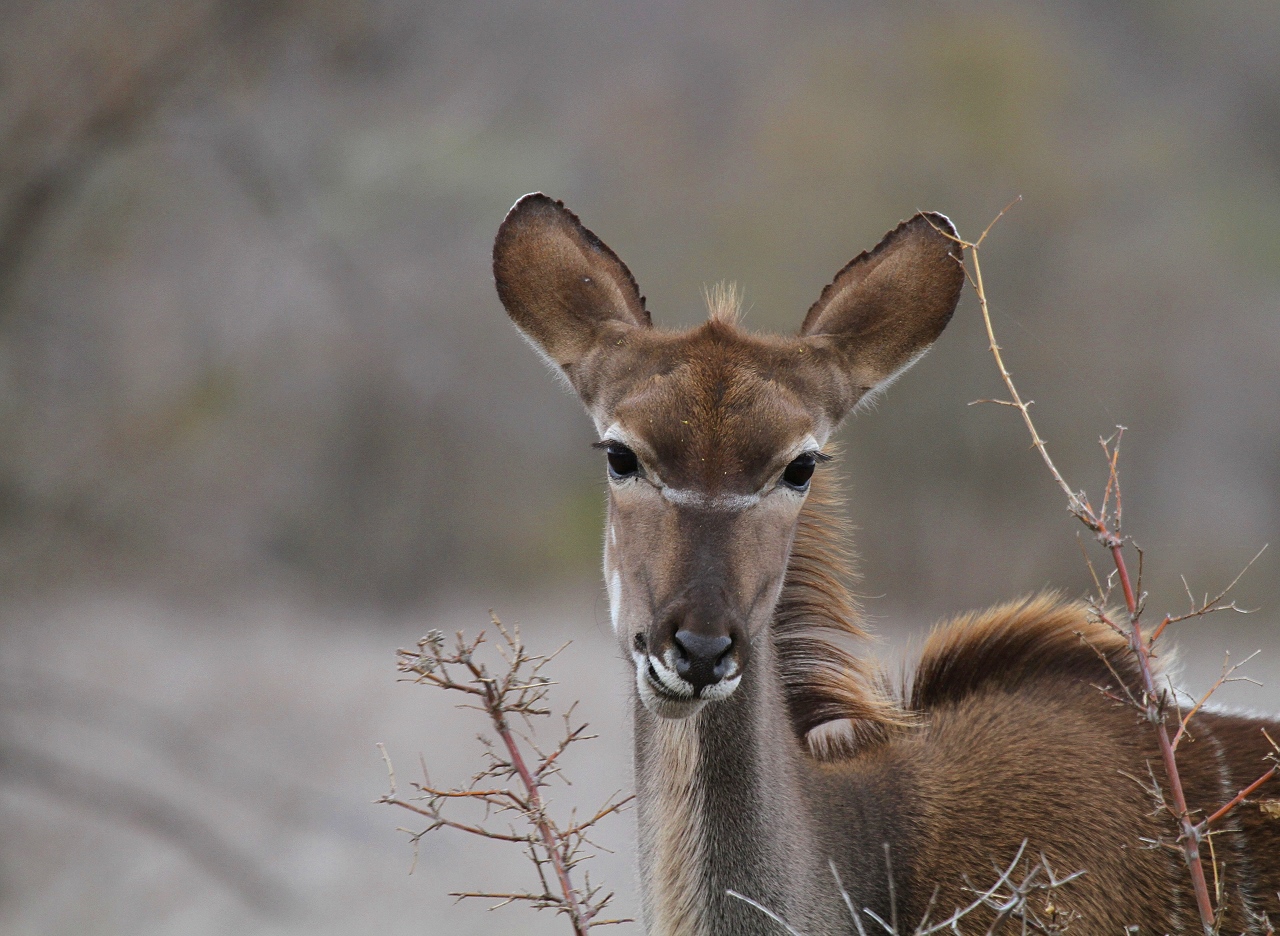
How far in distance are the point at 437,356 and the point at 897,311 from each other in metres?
12.5

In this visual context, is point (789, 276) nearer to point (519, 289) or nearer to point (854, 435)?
point (854, 435)

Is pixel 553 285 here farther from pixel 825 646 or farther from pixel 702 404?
pixel 825 646

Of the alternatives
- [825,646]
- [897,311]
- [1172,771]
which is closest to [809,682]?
[825,646]

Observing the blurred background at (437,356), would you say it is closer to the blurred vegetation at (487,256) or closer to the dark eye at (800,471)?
the blurred vegetation at (487,256)

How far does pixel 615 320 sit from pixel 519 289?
0.89 feet

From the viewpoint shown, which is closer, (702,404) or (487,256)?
(702,404)

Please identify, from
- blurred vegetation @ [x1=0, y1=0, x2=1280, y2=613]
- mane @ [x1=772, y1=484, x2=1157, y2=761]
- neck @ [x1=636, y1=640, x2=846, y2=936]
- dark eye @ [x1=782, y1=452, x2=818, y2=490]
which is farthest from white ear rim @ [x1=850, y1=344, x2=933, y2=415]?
blurred vegetation @ [x1=0, y1=0, x2=1280, y2=613]

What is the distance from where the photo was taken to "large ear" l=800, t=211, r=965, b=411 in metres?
3.83

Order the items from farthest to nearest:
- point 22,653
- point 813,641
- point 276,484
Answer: point 276,484 → point 22,653 → point 813,641

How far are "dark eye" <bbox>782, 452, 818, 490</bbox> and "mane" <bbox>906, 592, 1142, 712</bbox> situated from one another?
2.62 feet

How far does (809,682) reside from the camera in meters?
3.87

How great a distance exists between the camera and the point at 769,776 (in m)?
3.47

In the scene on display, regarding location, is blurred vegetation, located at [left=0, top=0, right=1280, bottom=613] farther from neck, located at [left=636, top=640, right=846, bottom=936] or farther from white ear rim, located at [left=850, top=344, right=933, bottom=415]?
neck, located at [left=636, top=640, right=846, bottom=936]

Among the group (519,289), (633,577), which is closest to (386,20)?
(519,289)
